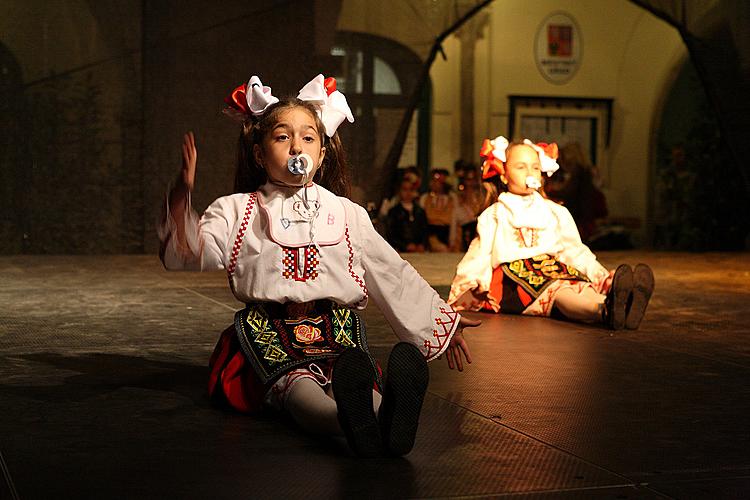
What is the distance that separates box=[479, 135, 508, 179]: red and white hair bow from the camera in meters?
5.71

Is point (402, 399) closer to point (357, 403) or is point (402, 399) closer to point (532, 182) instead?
point (357, 403)

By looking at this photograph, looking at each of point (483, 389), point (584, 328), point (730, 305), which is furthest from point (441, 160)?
point (483, 389)

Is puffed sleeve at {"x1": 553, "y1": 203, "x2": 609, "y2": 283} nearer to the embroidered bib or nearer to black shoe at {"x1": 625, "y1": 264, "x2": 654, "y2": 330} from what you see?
black shoe at {"x1": 625, "y1": 264, "x2": 654, "y2": 330}

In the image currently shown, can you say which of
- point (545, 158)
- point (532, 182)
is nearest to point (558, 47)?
point (545, 158)

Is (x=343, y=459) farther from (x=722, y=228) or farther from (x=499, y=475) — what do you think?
(x=722, y=228)

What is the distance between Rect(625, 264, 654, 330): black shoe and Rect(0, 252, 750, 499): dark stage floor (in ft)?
0.19

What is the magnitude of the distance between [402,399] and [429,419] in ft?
1.67

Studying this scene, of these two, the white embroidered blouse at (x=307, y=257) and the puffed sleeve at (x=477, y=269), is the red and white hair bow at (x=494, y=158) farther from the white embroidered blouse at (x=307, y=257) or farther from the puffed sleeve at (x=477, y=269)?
the white embroidered blouse at (x=307, y=257)

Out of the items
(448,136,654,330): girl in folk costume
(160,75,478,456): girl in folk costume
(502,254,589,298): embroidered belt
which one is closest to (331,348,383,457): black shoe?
(160,75,478,456): girl in folk costume

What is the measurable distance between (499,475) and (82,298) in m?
3.82

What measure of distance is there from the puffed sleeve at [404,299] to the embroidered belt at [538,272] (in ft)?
7.13

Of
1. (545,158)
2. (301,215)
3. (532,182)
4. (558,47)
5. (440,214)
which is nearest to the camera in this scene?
(301,215)

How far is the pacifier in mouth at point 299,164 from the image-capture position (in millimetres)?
3164

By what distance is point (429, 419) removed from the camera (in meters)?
3.09
